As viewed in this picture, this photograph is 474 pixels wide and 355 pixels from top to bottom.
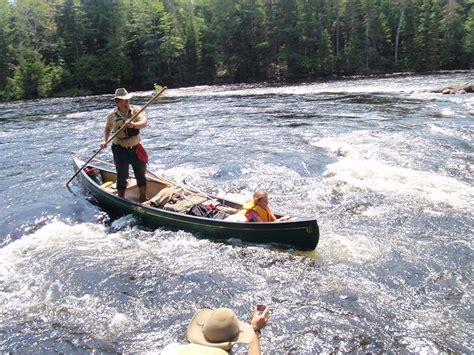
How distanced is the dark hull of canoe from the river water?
0.64 feet

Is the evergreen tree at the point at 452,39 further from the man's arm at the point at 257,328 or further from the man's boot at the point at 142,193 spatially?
the man's arm at the point at 257,328

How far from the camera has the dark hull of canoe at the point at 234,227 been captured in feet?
24.9

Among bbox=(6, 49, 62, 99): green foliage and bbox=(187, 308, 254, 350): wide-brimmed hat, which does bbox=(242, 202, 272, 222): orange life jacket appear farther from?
bbox=(6, 49, 62, 99): green foliage

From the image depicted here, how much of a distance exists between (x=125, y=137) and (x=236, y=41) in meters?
46.6

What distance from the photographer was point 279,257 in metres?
7.71

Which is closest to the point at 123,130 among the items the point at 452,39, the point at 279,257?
the point at 279,257

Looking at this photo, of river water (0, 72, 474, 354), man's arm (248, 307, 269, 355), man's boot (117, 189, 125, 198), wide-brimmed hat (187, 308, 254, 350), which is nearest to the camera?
wide-brimmed hat (187, 308, 254, 350)

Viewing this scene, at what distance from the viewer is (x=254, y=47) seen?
52438mm

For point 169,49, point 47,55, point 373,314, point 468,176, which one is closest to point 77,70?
point 47,55

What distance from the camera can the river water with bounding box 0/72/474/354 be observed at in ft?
19.2

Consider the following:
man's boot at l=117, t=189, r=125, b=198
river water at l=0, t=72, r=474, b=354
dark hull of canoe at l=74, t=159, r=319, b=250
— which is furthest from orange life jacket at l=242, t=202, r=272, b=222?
man's boot at l=117, t=189, r=125, b=198

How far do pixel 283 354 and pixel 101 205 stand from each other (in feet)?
23.2

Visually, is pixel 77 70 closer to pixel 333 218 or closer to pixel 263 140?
pixel 263 140

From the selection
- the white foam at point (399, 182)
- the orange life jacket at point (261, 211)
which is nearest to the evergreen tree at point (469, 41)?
the white foam at point (399, 182)
